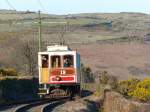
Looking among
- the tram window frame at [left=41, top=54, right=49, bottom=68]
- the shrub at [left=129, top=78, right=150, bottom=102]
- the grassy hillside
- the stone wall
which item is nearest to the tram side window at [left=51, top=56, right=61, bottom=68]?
the tram window frame at [left=41, top=54, right=49, bottom=68]

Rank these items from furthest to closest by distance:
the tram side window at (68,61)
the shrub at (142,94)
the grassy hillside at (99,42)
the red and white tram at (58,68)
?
the grassy hillside at (99,42) < the shrub at (142,94) < the tram side window at (68,61) < the red and white tram at (58,68)

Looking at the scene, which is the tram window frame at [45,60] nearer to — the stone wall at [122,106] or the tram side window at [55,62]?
the tram side window at [55,62]

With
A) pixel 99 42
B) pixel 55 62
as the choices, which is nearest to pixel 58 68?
pixel 55 62

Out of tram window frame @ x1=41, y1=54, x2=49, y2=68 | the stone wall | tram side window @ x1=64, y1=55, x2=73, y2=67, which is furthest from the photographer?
tram window frame @ x1=41, y1=54, x2=49, y2=68

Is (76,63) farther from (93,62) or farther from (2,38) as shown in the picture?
(93,62)

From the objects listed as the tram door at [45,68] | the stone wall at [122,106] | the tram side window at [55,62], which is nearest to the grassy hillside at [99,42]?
the tram door at [45,68]

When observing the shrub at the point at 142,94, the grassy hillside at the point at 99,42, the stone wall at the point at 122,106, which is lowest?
the stone wall at the point at 122,106

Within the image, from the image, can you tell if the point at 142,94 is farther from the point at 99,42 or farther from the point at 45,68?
the point at 99,42

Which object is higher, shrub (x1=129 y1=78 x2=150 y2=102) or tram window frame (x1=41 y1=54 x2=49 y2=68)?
tram window frame (x1=41 y1=54 x2=49 y2=68)

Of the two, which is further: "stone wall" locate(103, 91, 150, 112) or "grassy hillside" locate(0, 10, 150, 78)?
"grassy hillside" locate(0, 10, 150, 78)

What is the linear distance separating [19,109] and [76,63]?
11.9 metres

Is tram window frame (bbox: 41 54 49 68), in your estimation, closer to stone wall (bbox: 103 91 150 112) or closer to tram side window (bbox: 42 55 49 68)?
Result: tram side window (bbox: 42 55 49 68)

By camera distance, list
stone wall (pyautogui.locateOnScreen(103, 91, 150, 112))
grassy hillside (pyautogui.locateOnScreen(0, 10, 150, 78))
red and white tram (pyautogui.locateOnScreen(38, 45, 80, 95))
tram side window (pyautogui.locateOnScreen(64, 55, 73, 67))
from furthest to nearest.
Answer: grassy hillside (pyautogui.locateOnScreen(0, 10, 150, 78)) → tram side window (pyautogui.locateOnScreen(64, 55, 73, 67)) → red and white tram (pyautogui.locateOnScreen(38, 45, 80, 95)) → stone wall (pyautogui.locateOnScreen(103, 91, 150, 112))

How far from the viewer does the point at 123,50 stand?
17412 centimetres
